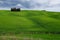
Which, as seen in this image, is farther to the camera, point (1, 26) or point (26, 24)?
point (26, 24)

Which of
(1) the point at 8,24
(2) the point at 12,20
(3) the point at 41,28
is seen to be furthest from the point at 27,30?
(2) the point at 12,20

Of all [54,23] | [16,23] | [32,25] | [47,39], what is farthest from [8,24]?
[47,39]

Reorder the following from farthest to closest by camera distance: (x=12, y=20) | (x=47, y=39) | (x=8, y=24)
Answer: (x=12, y=20) → (x=8, y=24) → (x=47, y=39)

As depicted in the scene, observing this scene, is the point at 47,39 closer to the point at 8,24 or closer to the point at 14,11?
the point at 8,24

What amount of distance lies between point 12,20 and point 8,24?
13.8 ft

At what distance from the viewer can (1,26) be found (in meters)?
48.2

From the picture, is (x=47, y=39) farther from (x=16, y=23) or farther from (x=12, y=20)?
(x=12, y=20)

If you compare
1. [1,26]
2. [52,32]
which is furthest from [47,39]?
[1,26]

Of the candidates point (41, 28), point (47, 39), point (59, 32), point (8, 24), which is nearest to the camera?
point (47, 39)

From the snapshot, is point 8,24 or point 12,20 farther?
point 12,20

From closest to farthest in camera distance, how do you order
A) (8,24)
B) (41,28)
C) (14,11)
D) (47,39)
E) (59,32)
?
1. (47,39)
2. (59,32)
3. (41,28)
4. (8,24)
5. (14,11)

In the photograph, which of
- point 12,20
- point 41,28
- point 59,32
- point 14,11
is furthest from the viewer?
point 14,11

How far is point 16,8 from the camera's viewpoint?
7262cm

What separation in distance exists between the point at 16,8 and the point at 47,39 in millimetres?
37651
